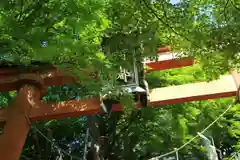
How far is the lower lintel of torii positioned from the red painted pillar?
402 mm

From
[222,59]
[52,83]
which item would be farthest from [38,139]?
[222,59]

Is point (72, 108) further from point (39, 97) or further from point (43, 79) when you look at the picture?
point (43, 79)

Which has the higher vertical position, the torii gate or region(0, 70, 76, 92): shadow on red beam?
region(0, 70, 76, 92): shadow on red beam

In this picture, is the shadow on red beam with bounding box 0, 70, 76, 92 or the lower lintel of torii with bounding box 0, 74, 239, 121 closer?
the shadow on red beam with bounding box 0, 70, 76, 92

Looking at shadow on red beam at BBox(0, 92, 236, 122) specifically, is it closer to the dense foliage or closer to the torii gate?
the torii gate

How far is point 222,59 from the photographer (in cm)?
371

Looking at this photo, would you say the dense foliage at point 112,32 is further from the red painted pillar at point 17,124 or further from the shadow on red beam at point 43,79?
the red painted pillar at point 17,124

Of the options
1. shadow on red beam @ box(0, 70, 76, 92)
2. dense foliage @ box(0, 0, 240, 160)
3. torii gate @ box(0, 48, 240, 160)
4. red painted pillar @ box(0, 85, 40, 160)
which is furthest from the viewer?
shadow on red beam @ box(0, 70, 76, 92)

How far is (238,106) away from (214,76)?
4.68 meters

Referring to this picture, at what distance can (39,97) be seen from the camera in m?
5.91

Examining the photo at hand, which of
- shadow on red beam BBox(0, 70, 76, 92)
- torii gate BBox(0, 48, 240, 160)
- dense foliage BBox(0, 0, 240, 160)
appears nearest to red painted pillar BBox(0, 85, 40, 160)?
torii gate BBox(0, 48, 240, 160)

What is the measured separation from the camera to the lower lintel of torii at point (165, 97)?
20.0ft

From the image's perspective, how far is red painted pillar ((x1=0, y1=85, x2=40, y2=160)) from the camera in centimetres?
492

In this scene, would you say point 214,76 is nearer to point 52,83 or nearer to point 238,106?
point 52,83
